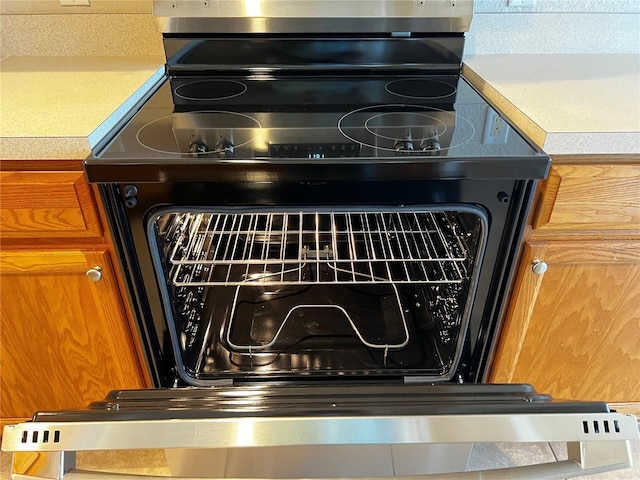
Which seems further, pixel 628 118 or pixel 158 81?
pixel 158 81

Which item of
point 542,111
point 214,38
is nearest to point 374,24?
point 214,38

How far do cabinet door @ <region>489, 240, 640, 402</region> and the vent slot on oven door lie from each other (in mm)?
134

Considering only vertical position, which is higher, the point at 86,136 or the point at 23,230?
the point at 86,136

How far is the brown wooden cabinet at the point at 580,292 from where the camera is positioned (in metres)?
0.87

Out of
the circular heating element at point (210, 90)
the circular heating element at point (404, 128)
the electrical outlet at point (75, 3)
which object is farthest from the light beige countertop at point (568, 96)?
the electrical outlet at point (75, 3)

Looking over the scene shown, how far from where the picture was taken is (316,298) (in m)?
1.28

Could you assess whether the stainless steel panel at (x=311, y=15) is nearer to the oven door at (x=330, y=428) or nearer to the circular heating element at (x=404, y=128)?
the circular heating element at (x=404, y=128)

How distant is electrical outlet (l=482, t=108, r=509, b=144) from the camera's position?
874mm

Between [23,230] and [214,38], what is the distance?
663mm

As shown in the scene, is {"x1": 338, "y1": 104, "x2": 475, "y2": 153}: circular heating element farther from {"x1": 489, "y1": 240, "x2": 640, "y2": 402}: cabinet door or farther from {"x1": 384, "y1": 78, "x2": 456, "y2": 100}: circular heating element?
{"x1": 489, "y1": 240, "x2": 640, "y2": 402}: cabinet door

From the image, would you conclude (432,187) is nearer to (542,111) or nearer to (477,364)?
(542,111)

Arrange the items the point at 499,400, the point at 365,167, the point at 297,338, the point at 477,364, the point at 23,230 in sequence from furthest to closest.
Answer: the point at 297,338 → the point at 477,364 → the point at 23,230 → the point at 365,167 → the point at 499,400

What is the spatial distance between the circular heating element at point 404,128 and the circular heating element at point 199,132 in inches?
7.7

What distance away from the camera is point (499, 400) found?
69 centimetres
